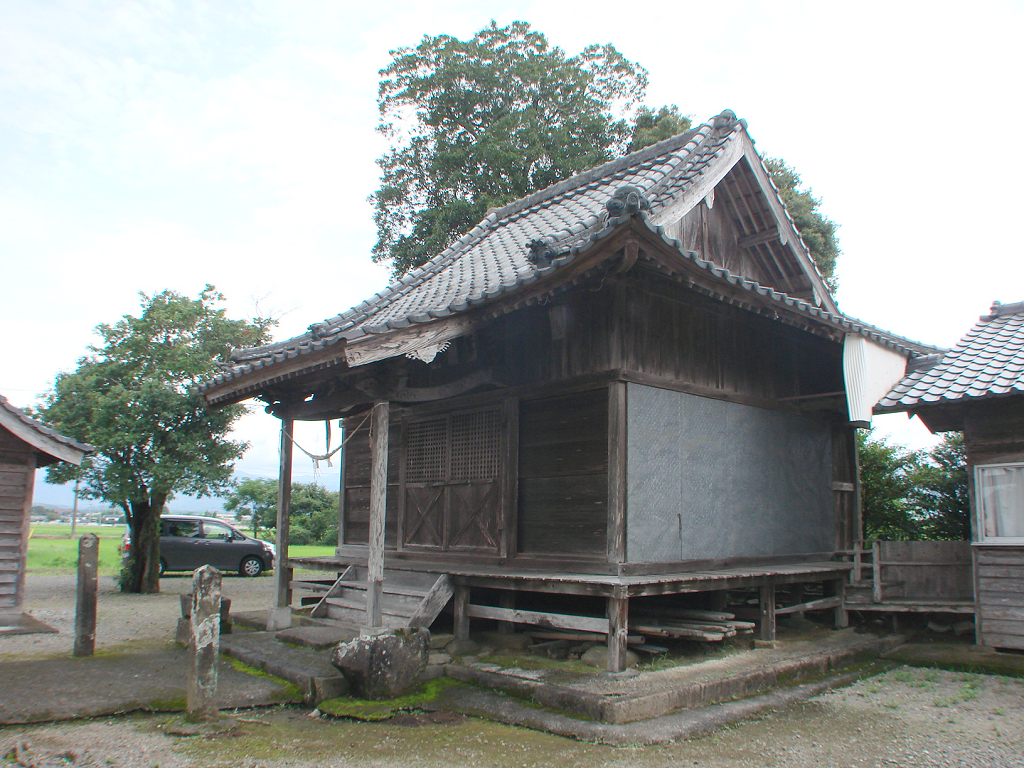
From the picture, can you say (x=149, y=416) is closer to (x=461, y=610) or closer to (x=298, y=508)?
(x=461, y=610)

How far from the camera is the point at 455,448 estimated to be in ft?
32.6

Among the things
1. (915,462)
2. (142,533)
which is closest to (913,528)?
(915,462)

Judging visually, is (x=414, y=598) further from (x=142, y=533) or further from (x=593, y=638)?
(x=142, y=533)

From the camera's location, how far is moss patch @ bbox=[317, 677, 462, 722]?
640cm

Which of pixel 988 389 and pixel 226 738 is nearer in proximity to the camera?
pixel 226 738

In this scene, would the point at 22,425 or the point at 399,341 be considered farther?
the point at 22,425

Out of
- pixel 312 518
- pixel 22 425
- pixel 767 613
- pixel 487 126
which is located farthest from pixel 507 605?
pixel 312 518

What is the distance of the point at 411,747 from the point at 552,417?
414cm

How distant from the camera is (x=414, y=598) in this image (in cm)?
873

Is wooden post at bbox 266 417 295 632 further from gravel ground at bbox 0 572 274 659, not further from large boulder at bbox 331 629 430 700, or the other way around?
large boulder at bbox 331 629 430 700

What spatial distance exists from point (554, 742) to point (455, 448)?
473cm

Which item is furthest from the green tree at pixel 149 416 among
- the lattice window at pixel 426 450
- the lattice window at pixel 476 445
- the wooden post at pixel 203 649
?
the wooden post at pixel 203 649

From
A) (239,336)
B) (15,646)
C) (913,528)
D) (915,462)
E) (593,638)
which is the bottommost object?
(15,646)

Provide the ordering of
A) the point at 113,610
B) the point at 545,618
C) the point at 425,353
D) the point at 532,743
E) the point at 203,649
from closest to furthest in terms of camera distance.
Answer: the point at 532,743
the point at 203,649
the point at 425,353
the point at 545,618
the point at 113,610
